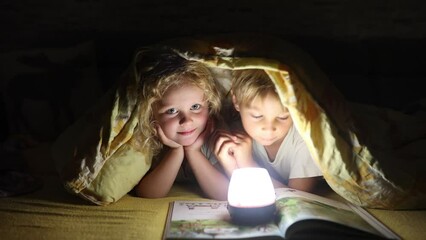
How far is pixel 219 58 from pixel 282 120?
21 centimetres

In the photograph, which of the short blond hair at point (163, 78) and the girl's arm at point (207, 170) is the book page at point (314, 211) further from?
the short blond hair at point (163, 78)

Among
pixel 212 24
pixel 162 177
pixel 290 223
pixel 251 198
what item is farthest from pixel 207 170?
pixel 212 24

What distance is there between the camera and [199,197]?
1.37 meters

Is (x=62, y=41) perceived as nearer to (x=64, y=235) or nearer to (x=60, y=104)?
(x=60, y=104)

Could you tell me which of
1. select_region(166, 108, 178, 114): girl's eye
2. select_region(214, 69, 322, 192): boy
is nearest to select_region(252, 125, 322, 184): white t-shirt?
select_region(214, 69, 322, 192): boy

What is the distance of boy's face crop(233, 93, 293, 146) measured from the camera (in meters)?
1.23

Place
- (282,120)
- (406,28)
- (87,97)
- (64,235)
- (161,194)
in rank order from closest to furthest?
(64,235)
(282,120)
(161,194)
(87,97)
(406,28)

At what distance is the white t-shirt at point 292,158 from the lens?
130 cm

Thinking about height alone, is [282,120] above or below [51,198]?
above

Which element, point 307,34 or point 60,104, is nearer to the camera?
point 60,104

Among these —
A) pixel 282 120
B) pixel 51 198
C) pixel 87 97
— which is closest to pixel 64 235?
pixel 51 198

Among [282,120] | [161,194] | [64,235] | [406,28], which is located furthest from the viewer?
[406,28]

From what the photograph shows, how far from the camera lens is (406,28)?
215 cm

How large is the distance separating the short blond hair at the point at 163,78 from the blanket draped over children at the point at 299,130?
24 mm
